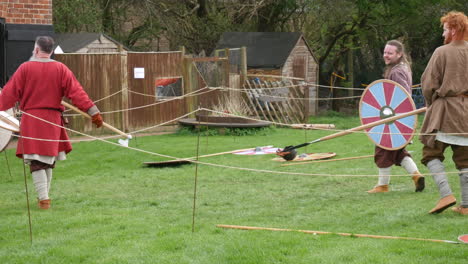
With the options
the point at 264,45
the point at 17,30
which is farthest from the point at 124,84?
the point at 264,45

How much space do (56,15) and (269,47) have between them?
6799mm

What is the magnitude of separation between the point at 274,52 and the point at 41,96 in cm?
1514

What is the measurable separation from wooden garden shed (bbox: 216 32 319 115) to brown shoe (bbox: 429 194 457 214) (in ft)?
48.0

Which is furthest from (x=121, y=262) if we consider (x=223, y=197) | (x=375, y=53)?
(x=375, y=53)

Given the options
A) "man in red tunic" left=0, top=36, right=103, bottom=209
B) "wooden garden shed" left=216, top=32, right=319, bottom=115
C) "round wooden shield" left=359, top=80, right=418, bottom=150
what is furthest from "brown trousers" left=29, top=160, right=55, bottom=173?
"wooden garden shed" left=216, top=32, right=319, bottom=115

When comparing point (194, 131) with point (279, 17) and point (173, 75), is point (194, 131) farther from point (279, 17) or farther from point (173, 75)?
point (279, 17)

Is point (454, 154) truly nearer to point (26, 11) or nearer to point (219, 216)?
point (219, 216)

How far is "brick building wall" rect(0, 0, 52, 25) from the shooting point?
1380 cm

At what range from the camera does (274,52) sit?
22.3 meters

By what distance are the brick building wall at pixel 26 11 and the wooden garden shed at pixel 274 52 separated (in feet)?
26.3

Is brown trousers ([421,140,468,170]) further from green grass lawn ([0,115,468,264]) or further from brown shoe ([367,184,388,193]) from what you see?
brown shoe ([367,184,388,193])

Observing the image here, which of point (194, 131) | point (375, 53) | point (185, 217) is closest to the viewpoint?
point (185, 217)

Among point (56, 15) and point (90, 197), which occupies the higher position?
point (56, 15)

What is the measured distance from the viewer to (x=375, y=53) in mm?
24906
